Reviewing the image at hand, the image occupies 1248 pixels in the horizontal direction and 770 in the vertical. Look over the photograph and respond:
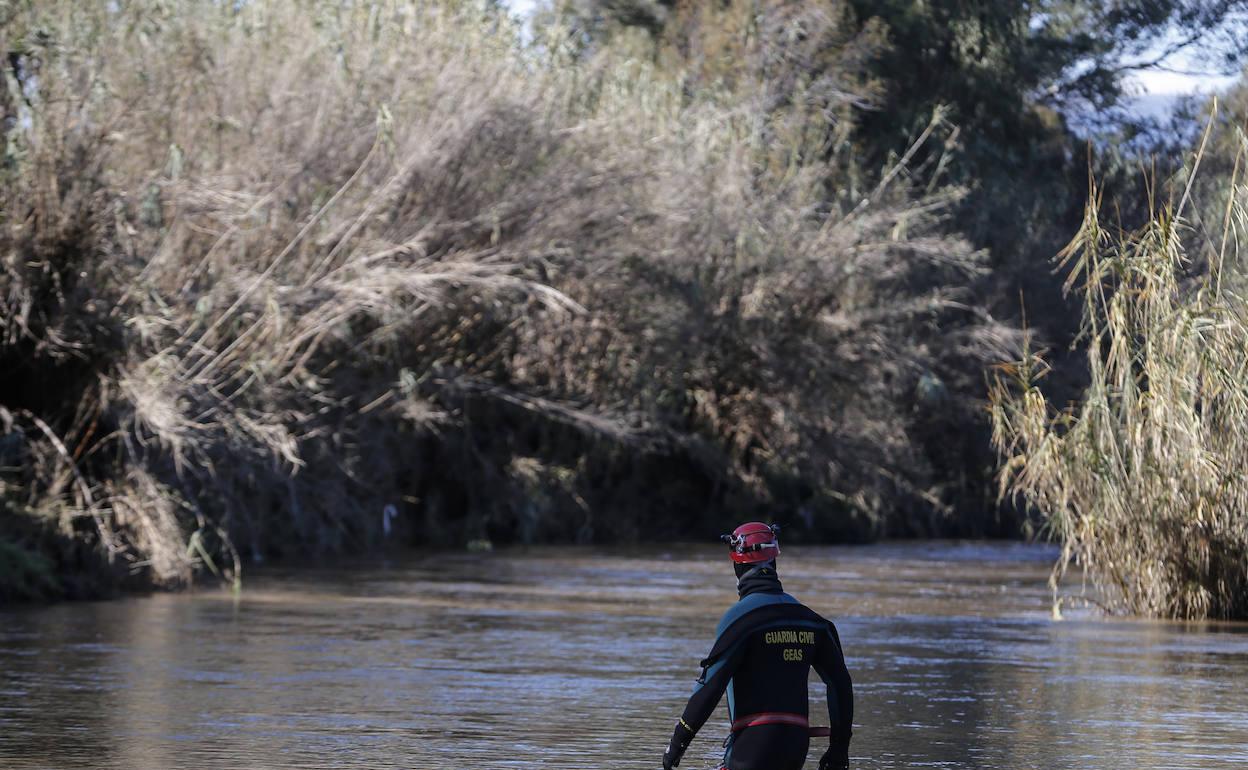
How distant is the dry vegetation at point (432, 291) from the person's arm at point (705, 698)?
1485 centimetres

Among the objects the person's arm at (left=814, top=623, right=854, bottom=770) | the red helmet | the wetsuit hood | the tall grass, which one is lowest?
the person's arm at (left=814, top=623, right=854, bottom=770)

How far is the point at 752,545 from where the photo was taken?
26.3 feet

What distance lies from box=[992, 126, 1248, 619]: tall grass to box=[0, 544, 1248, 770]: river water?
0.61m

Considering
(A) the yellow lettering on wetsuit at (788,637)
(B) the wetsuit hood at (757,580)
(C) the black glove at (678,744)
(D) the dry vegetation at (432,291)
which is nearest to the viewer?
(C) the black glove at (678,744)

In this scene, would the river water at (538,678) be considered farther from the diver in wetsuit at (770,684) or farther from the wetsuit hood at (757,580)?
the diver in wetsuit at (770,684)

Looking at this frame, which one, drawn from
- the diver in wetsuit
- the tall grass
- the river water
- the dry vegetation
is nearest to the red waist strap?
the diver in wetsuit

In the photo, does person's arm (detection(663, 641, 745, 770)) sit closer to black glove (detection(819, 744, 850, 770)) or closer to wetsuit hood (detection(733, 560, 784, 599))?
wetsuit hood (detection(733, 560, 784, 599))

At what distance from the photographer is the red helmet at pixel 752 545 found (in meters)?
8.01

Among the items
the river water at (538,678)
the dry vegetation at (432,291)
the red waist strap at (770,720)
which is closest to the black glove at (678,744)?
the red waist strap at (770,720)

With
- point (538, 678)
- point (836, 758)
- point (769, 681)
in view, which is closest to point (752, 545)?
point (769, 681)

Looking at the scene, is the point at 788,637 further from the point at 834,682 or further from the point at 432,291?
the point at 432,291

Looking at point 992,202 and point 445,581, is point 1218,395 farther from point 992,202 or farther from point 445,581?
point 992,202

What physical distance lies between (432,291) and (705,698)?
1863cm

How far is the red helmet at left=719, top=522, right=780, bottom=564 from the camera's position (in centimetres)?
801
